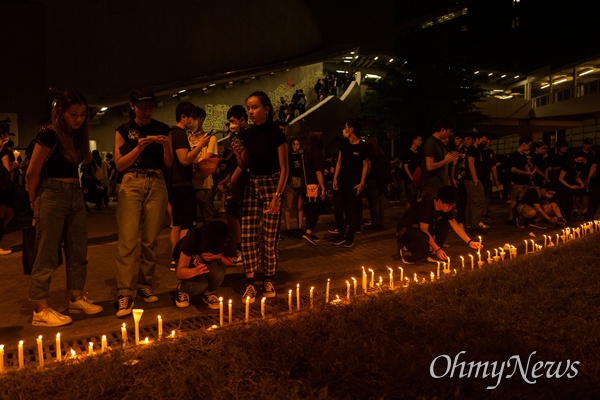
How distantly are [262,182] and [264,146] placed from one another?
0.37m

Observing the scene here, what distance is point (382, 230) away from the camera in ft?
35.0

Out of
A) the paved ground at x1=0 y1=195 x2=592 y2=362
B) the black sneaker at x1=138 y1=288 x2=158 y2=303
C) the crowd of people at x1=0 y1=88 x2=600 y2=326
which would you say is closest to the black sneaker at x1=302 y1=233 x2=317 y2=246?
the paved ground at x1=0 y1=195 x2=592 y2=362

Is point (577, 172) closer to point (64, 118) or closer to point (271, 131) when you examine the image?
point (271, 131)

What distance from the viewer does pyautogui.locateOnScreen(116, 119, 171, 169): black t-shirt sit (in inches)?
196

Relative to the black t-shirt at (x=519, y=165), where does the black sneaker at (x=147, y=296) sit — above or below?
below

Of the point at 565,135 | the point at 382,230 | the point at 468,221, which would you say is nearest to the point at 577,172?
the point at 468,221

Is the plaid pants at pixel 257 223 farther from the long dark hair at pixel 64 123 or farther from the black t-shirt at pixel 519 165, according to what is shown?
the black t-shirt at pixel 519 165

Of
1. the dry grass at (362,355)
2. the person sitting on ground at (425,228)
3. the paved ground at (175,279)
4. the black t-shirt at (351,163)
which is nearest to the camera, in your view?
the dry grass at (362,355)

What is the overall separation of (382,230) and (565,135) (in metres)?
34.3

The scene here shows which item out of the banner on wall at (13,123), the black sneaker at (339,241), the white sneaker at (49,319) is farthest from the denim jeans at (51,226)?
the banner on wall at (13,123)

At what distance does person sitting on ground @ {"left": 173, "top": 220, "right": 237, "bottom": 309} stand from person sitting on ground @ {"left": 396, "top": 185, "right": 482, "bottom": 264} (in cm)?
291

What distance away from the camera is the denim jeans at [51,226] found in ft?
15.0

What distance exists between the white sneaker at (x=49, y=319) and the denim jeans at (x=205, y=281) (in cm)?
109

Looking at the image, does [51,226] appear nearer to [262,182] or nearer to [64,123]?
[64,123]
